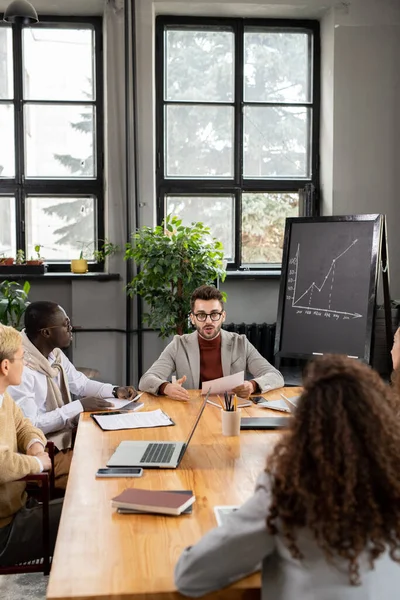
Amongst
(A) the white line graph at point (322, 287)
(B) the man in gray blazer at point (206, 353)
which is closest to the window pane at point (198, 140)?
(A) the white line graph at point (322, 287)

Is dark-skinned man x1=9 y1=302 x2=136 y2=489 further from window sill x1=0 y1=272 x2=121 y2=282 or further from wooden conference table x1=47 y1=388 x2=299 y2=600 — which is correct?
window sill x1=0 y1=272 x2=121 y2=282

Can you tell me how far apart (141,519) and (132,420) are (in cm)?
116

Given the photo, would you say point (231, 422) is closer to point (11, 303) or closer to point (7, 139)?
point (11, 303)

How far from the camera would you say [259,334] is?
5801mm

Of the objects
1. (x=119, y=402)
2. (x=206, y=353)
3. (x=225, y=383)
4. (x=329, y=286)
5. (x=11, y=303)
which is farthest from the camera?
(x=11, y=303)

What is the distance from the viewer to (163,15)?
587 cm

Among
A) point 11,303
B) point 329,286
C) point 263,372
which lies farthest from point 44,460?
point 329,286

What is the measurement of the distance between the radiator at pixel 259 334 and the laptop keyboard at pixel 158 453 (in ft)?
10.5

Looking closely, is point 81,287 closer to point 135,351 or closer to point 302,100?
point 135,351

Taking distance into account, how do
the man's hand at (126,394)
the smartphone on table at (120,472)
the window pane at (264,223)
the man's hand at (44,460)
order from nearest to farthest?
the smartphone on table at (120,472), the man's hand at (44,460), the man's hand at (126,394), the window pane at (264,223)

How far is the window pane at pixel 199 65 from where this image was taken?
5.94 m

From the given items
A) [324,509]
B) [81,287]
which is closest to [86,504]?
[324,509]

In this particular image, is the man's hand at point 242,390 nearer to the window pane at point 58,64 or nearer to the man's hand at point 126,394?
the man's hand at point 126,394

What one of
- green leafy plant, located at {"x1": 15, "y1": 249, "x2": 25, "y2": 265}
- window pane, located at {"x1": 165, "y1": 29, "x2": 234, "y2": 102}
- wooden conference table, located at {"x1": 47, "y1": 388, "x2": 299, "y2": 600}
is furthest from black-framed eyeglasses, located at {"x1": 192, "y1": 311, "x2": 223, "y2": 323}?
window pane, located at {"x1": 165, "y1": 29, "x2": 234, "y2": 102}
